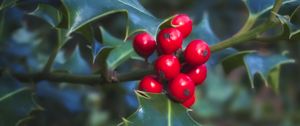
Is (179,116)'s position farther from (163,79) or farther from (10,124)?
(10,124)

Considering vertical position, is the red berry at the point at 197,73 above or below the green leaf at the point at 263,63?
above

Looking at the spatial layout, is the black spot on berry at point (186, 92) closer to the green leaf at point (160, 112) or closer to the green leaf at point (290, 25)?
the green leaf at point (160, 112)

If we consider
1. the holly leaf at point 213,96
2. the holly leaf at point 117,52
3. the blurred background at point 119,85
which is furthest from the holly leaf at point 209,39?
the holly leaf at point 213,96

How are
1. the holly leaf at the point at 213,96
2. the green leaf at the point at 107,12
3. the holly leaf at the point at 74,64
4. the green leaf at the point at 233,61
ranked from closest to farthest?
1. the green leaf at the point at 107,12
2. the green leaf at the point at 233,61
3. the holly leaf at the point at 74,64
4. the holly leaf at the point at 213,96

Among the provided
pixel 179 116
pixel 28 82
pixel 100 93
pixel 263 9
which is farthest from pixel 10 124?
pixel 100 93

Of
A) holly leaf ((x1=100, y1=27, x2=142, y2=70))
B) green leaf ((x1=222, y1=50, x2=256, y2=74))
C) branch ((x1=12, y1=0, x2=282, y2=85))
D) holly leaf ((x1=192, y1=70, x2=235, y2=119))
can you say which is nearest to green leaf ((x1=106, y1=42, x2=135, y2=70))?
holly leaf ((x1=100, y1=27, x2=142, y2=70))

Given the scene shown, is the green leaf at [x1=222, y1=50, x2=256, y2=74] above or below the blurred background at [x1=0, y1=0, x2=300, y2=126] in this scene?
above

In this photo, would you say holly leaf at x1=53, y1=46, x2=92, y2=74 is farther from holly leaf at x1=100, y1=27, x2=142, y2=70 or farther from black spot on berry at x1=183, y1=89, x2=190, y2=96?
black spot on berry at x1=183, y1=89, x2=190, y2=96
